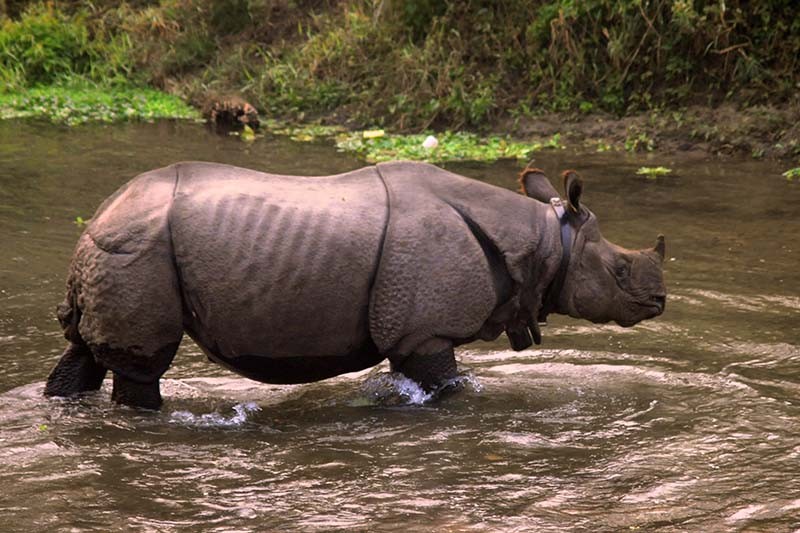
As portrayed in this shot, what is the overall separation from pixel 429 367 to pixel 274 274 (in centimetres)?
99

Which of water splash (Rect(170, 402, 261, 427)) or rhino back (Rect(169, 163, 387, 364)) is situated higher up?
rhino back (Rect(169, 163, 387, 364))

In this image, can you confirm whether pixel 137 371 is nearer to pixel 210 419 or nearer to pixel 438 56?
pixel 210 419

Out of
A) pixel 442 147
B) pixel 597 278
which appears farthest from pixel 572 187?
pixel 442 147

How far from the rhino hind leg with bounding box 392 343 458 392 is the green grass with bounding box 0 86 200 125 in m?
12.3

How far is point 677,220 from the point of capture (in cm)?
1184

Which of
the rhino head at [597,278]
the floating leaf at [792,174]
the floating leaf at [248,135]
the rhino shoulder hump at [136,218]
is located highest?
the rhino shoulder hump at [136,218]

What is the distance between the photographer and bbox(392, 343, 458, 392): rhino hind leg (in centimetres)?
694

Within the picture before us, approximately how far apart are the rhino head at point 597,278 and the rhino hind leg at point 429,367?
0.72 meters

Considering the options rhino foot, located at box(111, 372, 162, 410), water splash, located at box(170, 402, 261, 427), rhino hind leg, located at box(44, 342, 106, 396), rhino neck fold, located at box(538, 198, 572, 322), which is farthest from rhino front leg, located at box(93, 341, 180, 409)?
rhino neck fold, located at box(538, 198, 572, 322)

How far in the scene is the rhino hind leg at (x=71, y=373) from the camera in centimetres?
715

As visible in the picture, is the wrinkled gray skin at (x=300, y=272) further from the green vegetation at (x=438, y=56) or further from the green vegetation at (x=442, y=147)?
the green vegetation at (x=438, y=56)

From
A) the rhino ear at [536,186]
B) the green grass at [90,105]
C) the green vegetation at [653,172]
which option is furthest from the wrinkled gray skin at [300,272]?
the green grass at [90,105]

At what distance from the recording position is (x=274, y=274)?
6684 millimetres

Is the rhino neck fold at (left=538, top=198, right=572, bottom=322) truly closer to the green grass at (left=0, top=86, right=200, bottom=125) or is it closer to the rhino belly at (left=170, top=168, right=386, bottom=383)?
the rhino belly at (left=170, top=168, right=386, bottom=383)
